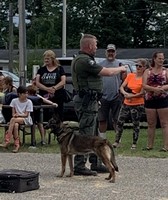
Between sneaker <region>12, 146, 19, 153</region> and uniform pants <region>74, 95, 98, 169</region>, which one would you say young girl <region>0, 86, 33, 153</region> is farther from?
uniform pants <region>74, 95, 98, 169</region>

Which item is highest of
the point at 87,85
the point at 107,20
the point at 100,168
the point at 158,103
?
the point at 107,20

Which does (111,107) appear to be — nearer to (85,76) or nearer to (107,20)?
(85,76)

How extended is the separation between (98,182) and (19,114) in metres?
4.01

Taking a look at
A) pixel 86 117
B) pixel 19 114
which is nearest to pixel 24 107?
pixel 19 114

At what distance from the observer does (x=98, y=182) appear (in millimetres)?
9227

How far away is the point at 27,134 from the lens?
14.4 metres

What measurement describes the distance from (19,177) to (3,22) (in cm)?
6685

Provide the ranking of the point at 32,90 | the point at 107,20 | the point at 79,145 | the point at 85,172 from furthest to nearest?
the point at 107,20 < the point at 32,90 < the point at 85,172 < the point at 79,145

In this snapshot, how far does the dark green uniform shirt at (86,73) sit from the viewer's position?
372 inches

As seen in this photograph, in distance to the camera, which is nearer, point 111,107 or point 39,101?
point 111,107

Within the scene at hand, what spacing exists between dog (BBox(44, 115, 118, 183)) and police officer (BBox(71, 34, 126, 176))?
0.64 feet

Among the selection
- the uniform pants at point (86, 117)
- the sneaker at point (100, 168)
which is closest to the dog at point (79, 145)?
the uniform pants at point (86, 117)

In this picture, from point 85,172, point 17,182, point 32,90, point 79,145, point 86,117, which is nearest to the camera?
point 17,182

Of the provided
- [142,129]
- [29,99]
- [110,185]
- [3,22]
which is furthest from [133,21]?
[110,185]
